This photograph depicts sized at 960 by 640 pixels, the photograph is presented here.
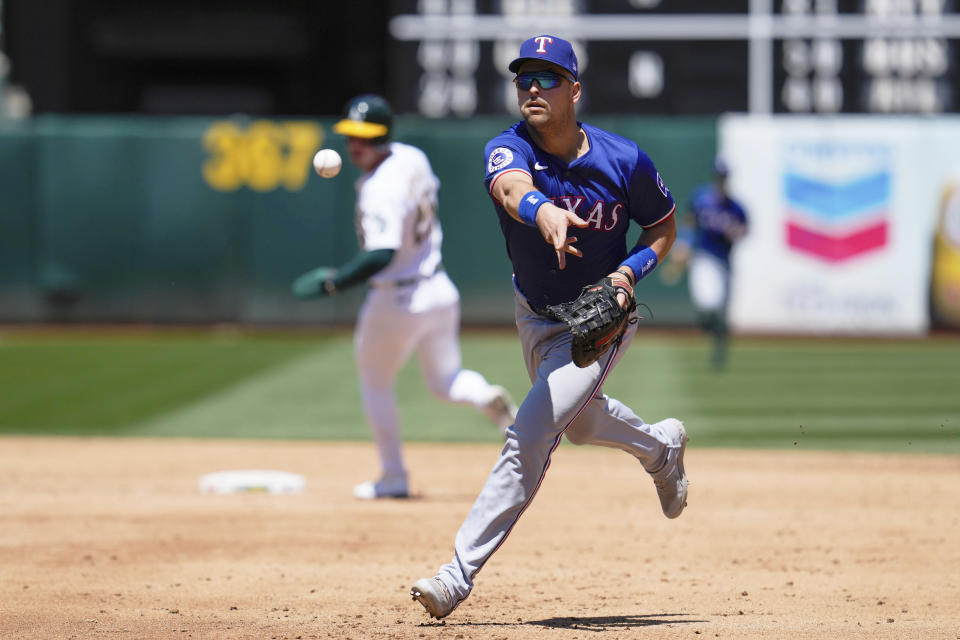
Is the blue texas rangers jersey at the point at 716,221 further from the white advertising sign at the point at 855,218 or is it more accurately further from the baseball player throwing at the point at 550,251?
the baseball player throwing at the point at 550,251

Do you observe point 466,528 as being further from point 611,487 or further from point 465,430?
point 465,430

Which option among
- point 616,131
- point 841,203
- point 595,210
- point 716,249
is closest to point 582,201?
point 595,210

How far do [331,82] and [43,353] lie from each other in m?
13.8

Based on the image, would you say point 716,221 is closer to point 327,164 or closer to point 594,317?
point 327,164

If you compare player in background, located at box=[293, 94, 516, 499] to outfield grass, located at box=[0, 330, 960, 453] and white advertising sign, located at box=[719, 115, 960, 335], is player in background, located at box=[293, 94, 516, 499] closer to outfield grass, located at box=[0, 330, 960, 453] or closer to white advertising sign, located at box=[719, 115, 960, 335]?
outfield grass, located at box=[0, 330, 960, 453]

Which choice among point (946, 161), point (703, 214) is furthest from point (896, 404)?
point (946, 161)

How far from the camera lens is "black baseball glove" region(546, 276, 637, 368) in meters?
4.63

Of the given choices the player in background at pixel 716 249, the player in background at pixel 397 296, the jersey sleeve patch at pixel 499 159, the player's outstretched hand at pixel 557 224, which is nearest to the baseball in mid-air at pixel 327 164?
the player in background at pixel 397 296

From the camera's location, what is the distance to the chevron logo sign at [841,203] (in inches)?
696

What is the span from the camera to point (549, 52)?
477cm

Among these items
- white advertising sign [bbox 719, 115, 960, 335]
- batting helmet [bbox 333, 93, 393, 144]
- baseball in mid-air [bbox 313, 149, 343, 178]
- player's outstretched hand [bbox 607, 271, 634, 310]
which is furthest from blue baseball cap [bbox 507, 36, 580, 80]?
white advertising sign [bbox 719, 115, 960, 335]

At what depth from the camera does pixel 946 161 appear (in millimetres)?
17688

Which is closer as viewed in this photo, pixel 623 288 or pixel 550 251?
pixel 623 288

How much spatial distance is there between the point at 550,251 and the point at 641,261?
316 millimetres
